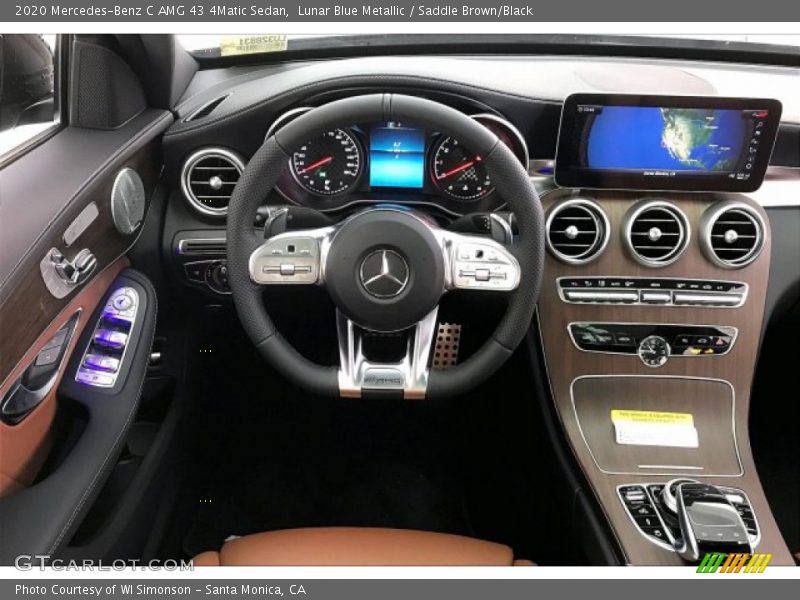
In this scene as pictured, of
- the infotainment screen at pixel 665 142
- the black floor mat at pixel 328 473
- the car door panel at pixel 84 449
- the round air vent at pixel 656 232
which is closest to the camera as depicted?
the car door panel at pixel 84 449

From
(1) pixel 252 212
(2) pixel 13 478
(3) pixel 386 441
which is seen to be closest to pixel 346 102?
(1) pixel 252 212

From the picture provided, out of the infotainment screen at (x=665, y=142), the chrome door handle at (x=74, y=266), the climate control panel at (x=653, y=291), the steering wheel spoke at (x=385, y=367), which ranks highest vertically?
the infotainment screen at (x=665, y=142)

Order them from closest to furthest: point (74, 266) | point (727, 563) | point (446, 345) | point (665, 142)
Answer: point (727, 563) → point (74, 266) → point (665, 142) → point (446, 345)

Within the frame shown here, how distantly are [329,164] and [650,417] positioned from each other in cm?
97

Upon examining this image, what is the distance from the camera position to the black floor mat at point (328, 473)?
6.65 feet

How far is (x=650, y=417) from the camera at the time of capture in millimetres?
1622

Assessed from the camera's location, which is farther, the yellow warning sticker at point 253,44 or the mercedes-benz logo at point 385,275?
the yellow warning sticker at point 253,44

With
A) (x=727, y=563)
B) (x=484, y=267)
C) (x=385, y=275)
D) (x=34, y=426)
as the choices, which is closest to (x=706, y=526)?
(x=727, y=563)

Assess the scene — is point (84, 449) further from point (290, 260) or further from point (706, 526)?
point (706, 526)

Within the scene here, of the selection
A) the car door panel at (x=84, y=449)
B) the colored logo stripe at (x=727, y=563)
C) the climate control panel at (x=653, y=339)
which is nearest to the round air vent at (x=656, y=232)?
the climate control panel at (x=653, y=339)

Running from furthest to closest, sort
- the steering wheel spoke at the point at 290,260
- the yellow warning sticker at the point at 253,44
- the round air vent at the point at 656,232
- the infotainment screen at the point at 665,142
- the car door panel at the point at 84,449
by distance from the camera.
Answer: the yellow warning sticker at the point at 253,44
the round air vent at the point at 656,232
the infotainment screen at the point at 665,142
the steering wheel spoke at the point at 290,260
the car door panel at the point at 84,449

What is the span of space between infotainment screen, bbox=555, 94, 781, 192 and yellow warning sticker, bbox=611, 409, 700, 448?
537 mm

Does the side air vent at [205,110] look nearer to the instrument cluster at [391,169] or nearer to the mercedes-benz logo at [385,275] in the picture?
→ the instrument cluster at [391,169]

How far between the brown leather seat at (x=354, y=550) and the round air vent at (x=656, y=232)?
0.76 m
